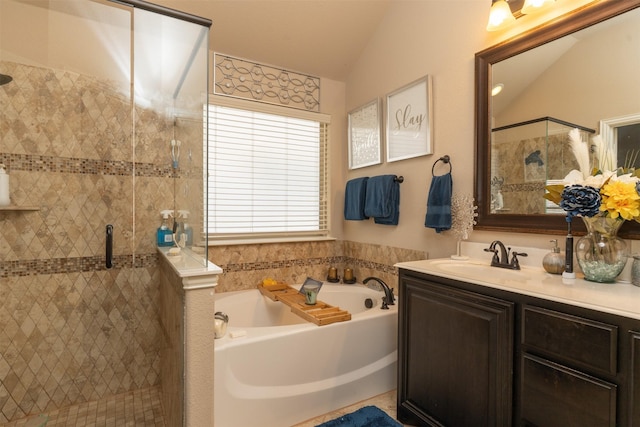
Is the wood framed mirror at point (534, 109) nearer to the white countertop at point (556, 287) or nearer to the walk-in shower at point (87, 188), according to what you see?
the white countertop at point (556, 287)

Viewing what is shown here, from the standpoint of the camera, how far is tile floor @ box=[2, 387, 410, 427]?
1.93 m

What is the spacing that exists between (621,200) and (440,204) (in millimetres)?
944

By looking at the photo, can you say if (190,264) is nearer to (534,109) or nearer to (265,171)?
(265,171)

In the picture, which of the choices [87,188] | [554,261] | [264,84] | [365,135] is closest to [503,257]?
[554,261]

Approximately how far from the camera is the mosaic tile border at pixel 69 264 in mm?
1946

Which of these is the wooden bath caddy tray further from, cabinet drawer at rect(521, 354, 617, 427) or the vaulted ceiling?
the vaulted ceiling

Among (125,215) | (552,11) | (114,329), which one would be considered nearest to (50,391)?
(114,329)

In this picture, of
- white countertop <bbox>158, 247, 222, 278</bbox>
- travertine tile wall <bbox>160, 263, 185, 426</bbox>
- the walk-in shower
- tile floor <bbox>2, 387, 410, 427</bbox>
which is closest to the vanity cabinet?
tile floor <bbox>2, 387, 410, 427</bbox>

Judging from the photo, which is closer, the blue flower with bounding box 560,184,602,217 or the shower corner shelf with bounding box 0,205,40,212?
the blue flower with bounding box 560,184,602,217

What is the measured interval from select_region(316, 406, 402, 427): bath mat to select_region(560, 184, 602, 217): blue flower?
1412 mm

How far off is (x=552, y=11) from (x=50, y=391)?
11.8 feet

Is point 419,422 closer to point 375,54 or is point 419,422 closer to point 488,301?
point 488,301

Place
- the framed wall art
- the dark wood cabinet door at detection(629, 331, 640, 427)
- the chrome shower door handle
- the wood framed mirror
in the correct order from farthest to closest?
the framed wall art < the chrome shower door handle < the wood framed mirror < the dark wood cabinet door at detection(629, 331, 640, 427)

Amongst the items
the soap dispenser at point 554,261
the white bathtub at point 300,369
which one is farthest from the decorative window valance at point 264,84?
the soap dispenser at point 554,261
